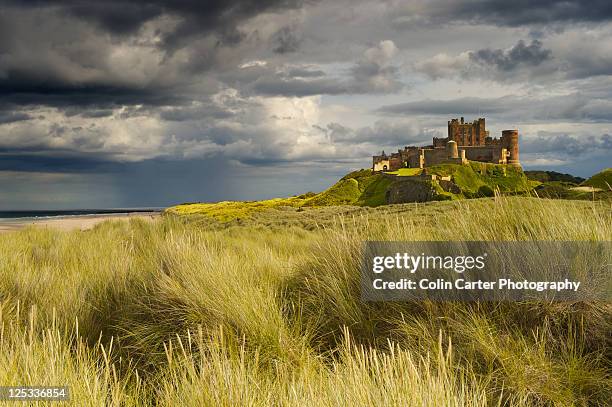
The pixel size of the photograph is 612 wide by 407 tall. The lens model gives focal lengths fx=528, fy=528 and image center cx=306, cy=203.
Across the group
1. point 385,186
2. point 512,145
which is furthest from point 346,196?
point 512,145

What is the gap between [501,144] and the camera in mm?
95438

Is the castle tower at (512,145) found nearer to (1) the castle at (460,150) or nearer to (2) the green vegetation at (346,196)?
(1) the castle at (460,150)

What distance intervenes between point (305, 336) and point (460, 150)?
89255mm

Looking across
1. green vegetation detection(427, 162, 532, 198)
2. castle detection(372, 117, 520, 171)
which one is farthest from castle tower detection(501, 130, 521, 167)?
green vegetation detection(427, 162, 532, 198)

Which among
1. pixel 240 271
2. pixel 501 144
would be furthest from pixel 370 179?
pixel 240 271

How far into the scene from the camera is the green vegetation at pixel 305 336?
265 centimetres

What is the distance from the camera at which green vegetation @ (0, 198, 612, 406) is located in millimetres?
2646

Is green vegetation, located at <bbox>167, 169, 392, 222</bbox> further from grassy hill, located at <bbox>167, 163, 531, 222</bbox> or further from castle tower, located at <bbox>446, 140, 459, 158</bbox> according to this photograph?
castle tower, located at <bbox>446, 140, 459, 158</bbox>

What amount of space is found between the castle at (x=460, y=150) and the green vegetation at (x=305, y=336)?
82.1m

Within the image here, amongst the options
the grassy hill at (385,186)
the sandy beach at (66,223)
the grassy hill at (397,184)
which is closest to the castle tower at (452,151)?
the grassy hill at (397,184)

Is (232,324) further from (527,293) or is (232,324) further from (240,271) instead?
(527,293)

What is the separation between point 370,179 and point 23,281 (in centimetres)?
7868

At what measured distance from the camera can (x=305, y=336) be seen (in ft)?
12.7

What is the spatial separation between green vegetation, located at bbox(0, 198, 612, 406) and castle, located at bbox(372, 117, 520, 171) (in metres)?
82.1
